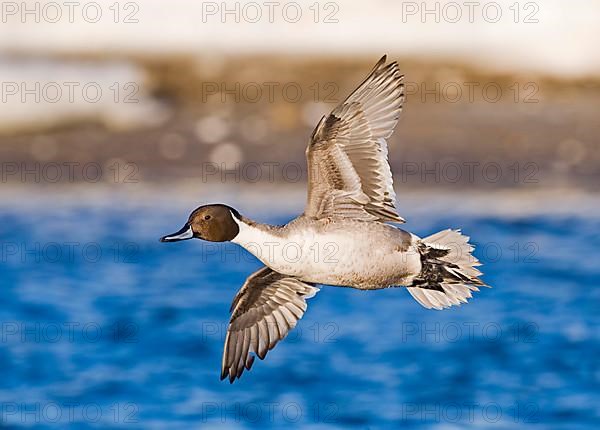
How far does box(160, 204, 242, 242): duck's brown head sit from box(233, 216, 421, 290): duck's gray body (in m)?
0.05

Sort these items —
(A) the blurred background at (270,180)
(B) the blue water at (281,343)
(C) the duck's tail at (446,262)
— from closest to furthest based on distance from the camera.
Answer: (C) the duck's tail at (446,262)
(B) the blue water at (281,343)
(A) the blurred background at (270,180)

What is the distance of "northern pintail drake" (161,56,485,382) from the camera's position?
5887 millimetres

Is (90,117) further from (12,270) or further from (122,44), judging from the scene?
(12,270)

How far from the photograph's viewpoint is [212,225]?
605 cm

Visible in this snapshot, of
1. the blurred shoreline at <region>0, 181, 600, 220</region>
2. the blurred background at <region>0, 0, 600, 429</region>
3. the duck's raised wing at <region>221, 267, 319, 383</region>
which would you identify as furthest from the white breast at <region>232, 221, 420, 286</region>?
the blurred shoreline at <region>0, 181, 600, 220</region>

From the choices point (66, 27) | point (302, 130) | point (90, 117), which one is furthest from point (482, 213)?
point (66, 27)

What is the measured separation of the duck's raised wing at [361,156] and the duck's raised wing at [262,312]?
774 mm

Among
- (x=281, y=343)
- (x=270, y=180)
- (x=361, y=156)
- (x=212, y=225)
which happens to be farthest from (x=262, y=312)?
(x=270, y=180)

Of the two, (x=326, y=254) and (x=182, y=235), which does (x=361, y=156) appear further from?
(x=182, y=235)

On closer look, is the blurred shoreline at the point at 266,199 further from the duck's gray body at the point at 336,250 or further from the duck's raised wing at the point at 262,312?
the duck's gray body at the point at 336,250

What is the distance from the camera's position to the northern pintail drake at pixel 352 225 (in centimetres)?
→ 589

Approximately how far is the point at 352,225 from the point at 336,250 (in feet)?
0.57

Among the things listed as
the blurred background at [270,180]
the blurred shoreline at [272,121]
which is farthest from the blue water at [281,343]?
the blurred shoreline at [272,121]

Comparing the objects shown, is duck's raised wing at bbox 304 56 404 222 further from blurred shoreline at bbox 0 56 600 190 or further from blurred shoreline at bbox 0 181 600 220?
blurred shoreline at bbox 0 56 600 190
